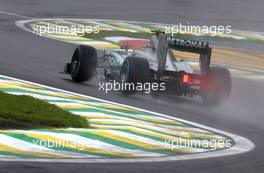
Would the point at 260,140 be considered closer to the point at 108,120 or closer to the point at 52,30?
the point at 108,120

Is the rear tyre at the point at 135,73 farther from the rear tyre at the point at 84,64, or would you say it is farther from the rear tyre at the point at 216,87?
the rear tyre at the point at 84,64

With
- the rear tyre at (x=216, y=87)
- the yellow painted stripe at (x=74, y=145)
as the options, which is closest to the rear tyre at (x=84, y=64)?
the rear tyre at (x=216, y=87)

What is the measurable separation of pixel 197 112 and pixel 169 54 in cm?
209

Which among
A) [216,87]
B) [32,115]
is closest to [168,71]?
[216,87]

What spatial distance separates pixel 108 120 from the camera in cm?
1612

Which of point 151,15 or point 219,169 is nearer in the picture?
point 219,169

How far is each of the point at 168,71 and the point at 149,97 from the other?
2.88 feet

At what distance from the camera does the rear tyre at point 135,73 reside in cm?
1931

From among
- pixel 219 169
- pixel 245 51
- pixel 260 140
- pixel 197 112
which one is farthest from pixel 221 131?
pixel 245 51

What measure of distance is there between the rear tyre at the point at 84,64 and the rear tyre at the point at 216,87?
107 inches

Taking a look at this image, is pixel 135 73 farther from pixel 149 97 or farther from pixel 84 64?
pixel 84 64

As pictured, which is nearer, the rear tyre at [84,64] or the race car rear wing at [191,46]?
the race car rear wing at [191,46]

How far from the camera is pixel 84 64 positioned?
2097 cm

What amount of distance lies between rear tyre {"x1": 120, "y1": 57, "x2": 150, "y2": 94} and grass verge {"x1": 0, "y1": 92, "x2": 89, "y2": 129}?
3175mm
